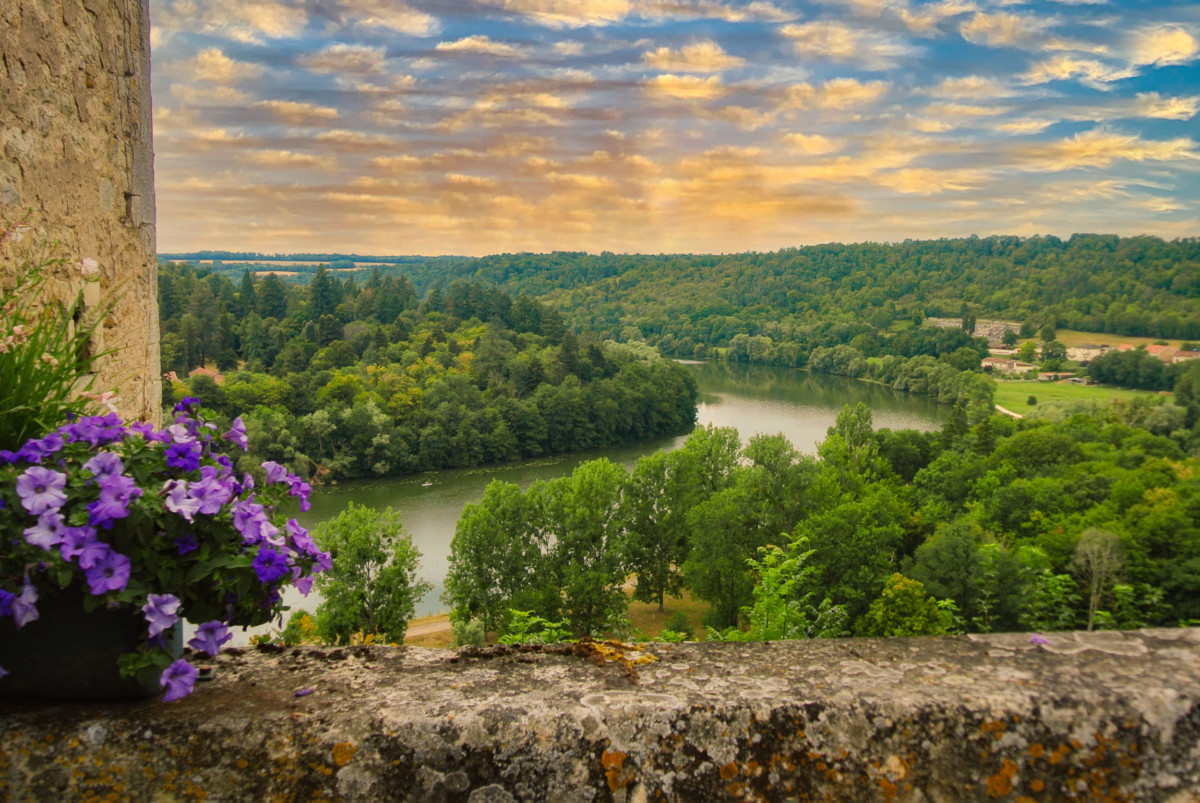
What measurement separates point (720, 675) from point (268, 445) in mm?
43142

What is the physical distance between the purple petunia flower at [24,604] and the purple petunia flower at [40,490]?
13 centimetres

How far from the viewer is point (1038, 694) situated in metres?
1.41

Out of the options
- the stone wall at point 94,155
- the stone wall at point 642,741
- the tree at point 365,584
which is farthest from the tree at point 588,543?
the stone wall at point 642,741

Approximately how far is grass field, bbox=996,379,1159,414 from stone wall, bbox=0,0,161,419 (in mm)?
51733

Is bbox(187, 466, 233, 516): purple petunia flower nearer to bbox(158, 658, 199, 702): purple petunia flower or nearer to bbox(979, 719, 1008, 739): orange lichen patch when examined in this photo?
bbox(158, 658, 199, 702): purple petunia flower

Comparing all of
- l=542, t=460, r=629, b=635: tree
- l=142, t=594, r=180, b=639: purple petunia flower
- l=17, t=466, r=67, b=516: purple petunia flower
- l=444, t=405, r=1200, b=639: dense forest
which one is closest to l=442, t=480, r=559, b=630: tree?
l=444, t=405, r=1200, b=639: dense forest

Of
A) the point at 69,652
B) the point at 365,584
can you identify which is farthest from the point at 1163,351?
the point at 69,652

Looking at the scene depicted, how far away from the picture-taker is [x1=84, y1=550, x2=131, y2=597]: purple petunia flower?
1.29 meters

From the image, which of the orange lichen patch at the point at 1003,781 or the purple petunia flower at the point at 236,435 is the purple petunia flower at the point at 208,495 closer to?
the purple petunia flower at the point at 236,435

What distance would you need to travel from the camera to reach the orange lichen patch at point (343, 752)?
130 cm

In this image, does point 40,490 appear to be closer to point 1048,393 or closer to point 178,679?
point 178,679

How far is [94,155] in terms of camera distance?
2609mm

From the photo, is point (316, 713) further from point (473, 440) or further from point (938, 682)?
point (473, 440)

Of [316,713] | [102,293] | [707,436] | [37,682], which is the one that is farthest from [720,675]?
[707,436]
